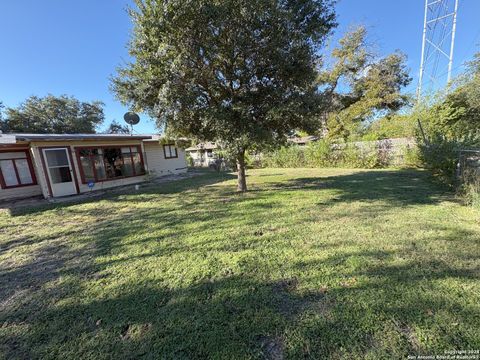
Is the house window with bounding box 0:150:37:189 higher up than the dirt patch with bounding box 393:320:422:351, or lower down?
higher up

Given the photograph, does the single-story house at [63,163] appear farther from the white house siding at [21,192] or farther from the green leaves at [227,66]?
the green leaves at [227,66]

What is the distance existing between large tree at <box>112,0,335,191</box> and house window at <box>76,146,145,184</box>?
479 centimetres

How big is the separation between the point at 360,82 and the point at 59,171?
24800 millimetres

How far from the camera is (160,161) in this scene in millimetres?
14992

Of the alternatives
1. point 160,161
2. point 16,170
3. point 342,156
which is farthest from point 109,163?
point 342,156

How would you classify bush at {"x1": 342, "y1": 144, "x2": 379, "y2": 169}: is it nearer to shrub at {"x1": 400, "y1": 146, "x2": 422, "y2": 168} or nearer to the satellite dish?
shrub at {"x1": 400, "y1": 146, "x2": 422, "y2": 168}

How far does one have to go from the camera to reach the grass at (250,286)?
6.21ft

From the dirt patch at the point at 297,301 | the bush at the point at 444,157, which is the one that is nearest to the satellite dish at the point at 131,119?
the dirt patch at the point at 297,301

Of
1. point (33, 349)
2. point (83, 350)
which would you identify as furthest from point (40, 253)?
point (83, 350)

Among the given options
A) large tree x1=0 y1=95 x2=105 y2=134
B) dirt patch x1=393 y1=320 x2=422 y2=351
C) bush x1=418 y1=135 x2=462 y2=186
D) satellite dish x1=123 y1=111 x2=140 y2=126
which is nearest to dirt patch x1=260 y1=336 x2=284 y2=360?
dirt patch x1=393 y1=320 x2=422 y2=351

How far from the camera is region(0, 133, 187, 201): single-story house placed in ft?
28.8

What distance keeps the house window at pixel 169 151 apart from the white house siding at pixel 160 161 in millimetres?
214

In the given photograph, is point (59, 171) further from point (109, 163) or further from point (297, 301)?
point (297, 301)

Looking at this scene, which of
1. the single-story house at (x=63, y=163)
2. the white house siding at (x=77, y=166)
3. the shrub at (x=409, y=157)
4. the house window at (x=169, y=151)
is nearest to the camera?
the white house siding at (x=77, y=166)
